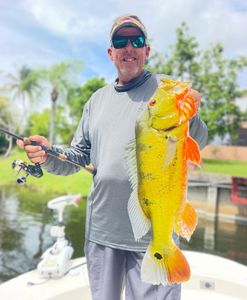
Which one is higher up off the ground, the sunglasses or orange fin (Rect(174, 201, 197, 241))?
the sunglasses

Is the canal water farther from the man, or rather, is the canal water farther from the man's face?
the man's face

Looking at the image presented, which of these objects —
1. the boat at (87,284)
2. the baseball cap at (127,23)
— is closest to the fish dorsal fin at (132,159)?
the baseball cap at (127,23)

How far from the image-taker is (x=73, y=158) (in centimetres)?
252

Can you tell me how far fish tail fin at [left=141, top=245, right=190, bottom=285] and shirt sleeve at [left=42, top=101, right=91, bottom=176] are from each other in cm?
96

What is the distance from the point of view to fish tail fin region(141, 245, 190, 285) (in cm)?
179

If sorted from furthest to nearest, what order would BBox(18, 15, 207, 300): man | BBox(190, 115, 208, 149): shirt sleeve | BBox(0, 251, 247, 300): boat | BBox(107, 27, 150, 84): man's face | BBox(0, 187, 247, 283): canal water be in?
BBox(0, 187, 247, 283): canal water
BBox(0, 251, 247, 300): boat
BBox(107, 27, 150, 84): man's face
BBox(18, 15, 207, 300): man
BBox(190, 115, 208, 149): shirt sleeve

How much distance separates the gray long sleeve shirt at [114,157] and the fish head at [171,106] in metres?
0.46

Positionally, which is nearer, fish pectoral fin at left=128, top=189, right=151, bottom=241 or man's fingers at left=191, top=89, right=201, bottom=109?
man's fingers at left=191, top=89, right=201, bottom=109

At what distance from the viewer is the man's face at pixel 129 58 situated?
230 cm

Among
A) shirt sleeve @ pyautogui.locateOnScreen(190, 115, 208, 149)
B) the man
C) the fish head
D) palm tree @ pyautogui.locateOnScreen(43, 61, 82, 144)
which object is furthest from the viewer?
palm tree @ pyautogui.locateOnScreen(43, 61, 82, 144)

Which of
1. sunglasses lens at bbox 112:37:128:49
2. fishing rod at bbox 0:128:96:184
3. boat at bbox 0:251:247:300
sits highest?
sunglasses lens at bbox 112:37:128:49

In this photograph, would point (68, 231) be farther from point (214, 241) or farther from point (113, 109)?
point (113, 109)

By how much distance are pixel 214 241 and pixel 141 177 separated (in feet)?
40.2

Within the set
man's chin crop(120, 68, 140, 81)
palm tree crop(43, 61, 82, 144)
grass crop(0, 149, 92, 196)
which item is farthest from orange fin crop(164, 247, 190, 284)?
palm tree crop(43, 61, 82, 144)
